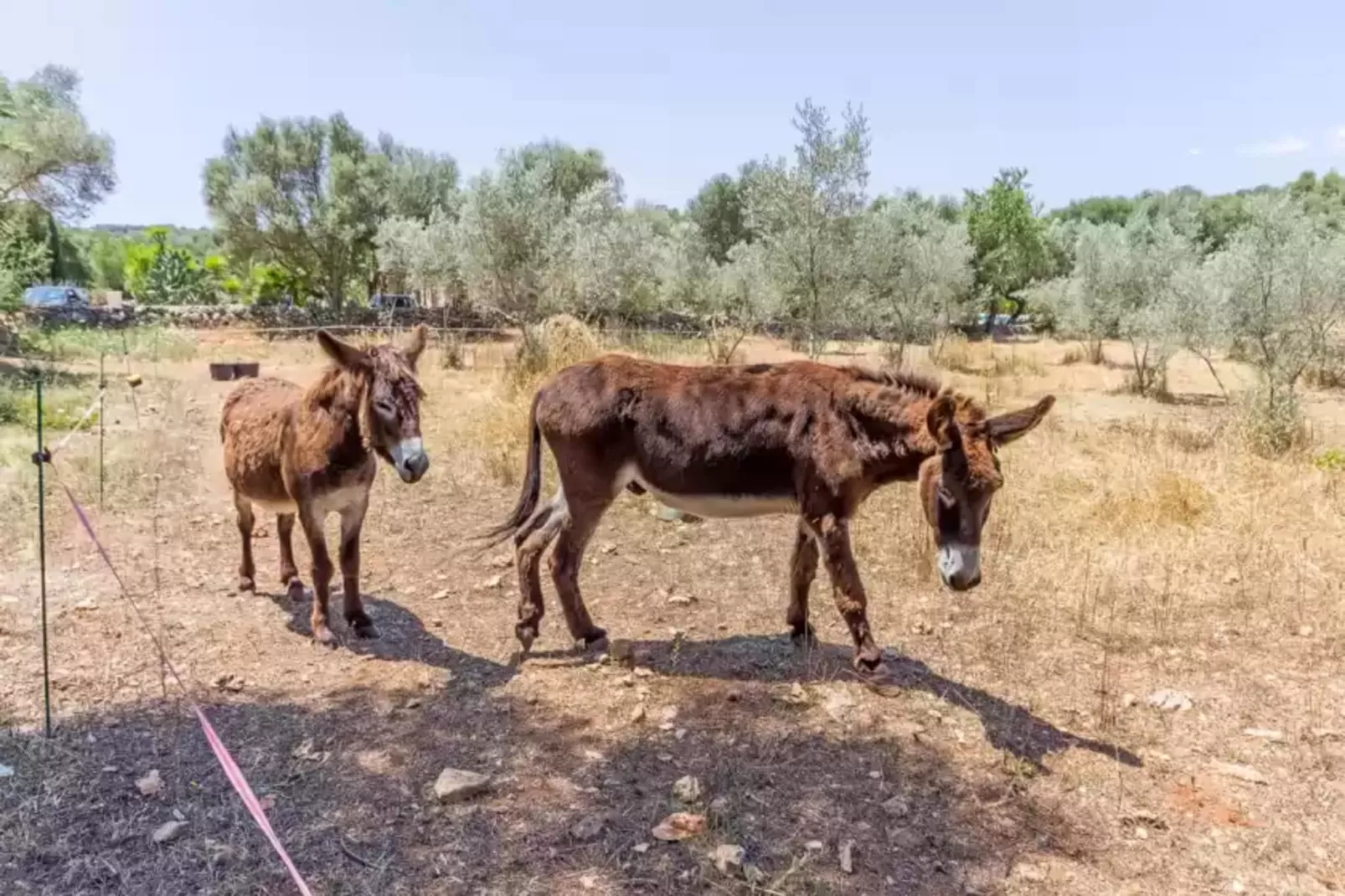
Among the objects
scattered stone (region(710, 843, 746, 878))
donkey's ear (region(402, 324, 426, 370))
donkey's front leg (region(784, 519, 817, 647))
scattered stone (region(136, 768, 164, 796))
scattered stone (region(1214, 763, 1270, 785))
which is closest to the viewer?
scattered stone (region(710, 843, 746, 878))

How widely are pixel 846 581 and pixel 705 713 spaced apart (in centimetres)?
105

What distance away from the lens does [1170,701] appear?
4535 millimetres

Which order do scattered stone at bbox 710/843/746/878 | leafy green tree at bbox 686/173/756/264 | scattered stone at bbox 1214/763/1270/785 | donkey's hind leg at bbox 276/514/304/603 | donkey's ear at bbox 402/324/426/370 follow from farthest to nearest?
leafy green tree at bbox 686/173/756/264 < donkey's hind leg at bbox 276/514/304/603 < donkey's ear at bbox 402/324/426/370 < scattered stone at bbox 1214/763/1270/785 < scattered stone at bbox 710/843/746/878

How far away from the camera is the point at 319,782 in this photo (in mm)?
3545

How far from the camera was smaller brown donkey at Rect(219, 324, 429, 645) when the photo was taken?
457 centimetres

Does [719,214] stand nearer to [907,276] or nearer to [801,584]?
[907,276]

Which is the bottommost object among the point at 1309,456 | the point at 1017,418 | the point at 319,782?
the point at 319,782

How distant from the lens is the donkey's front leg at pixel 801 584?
5.03m

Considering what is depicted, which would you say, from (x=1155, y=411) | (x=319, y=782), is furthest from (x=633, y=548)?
(x=1155, y=411)

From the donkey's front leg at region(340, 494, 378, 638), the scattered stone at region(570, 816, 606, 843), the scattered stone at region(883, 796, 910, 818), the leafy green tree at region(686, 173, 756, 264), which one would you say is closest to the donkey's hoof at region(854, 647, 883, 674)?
the scattered stone at region(883, 796, 910, 818)

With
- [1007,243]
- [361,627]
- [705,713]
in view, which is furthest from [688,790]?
[1007,243]

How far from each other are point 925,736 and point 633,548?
3386mm

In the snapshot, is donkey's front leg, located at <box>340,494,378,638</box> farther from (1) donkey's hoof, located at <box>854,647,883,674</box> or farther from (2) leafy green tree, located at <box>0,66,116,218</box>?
(2) leafy green tree, located at <box>0,66,116,218</box>

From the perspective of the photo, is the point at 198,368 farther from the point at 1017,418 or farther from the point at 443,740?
the point at 1017,418
